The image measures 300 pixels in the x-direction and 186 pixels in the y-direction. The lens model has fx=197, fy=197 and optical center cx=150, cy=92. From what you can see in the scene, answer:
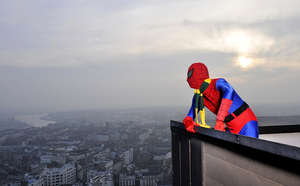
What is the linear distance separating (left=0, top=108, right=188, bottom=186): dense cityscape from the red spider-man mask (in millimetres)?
13550

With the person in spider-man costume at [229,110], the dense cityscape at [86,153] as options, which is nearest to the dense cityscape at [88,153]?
the dense cityscape at [86,153]

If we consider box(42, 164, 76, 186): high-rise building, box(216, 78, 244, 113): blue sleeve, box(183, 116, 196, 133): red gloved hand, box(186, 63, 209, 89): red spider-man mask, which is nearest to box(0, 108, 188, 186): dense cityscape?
box(42, 164, 76, 186): high-rise building

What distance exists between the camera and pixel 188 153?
222 centimetres

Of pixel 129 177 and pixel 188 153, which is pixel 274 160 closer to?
pixel 188 153

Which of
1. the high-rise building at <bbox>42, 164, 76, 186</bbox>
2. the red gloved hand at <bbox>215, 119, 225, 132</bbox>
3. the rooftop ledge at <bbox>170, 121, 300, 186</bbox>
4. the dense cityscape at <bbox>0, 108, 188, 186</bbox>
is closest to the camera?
the rooftop ledge at <bbox>170, 121, 300, 186</bbox>

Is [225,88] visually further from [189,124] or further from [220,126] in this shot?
[189,124]

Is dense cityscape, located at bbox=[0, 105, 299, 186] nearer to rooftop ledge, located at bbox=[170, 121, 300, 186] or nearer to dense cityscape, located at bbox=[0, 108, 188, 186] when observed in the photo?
dense cityscape, located at bbox=[0, 108, 188, 186]

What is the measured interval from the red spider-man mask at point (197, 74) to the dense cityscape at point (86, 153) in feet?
44.5

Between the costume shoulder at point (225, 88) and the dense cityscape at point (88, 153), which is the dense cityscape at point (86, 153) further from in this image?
the costume shoulder at point (225, 88)

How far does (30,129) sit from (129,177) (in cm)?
2162

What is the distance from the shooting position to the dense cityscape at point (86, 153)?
1523 centimetres

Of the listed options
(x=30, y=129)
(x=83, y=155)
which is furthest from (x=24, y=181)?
(x=30, y=129)

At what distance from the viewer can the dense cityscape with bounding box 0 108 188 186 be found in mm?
15229

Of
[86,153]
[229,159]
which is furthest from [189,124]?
[86,153]
